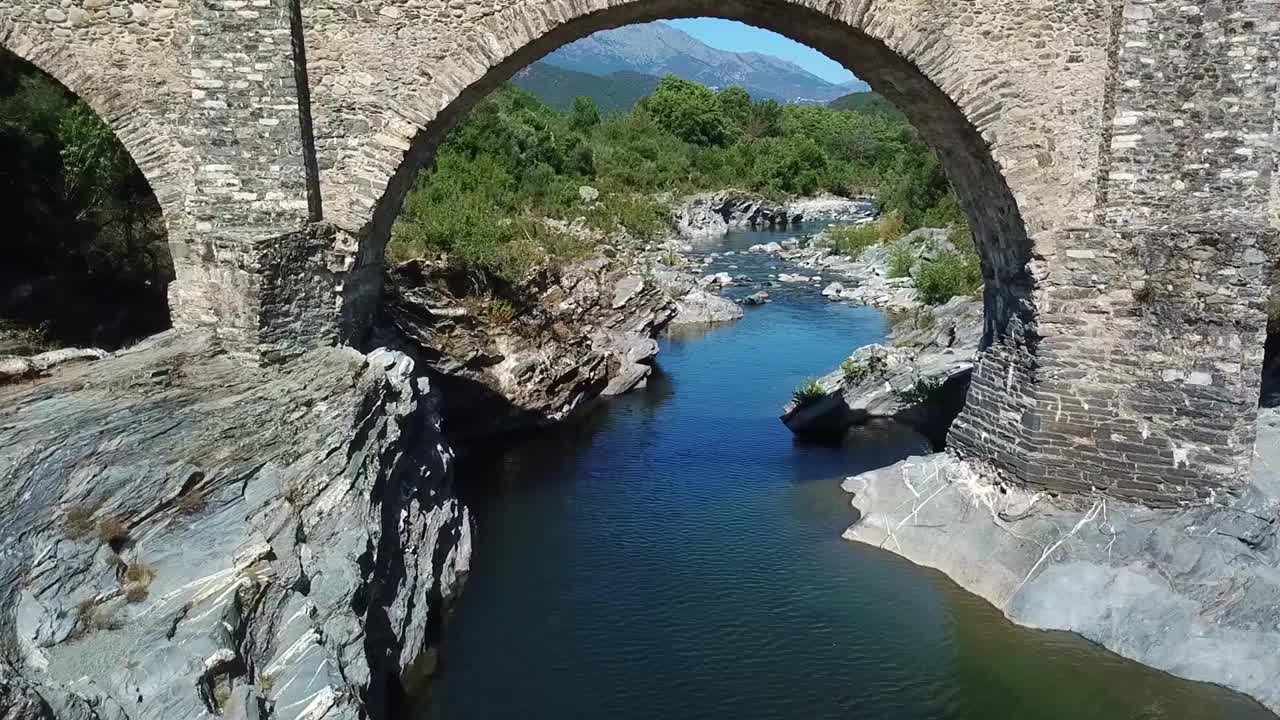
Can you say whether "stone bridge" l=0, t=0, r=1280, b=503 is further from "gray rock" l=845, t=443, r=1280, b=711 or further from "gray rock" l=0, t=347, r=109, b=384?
"gray rock" l=0, t=347, r=109, b=384

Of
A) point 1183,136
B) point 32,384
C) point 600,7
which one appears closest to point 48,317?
point 32,384

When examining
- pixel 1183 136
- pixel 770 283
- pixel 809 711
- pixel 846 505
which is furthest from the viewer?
pixel 770 283

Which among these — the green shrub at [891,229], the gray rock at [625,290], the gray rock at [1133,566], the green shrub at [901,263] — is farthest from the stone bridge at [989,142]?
the green shrub at [891,229]

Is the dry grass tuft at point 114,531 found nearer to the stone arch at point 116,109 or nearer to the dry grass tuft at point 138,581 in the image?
the dry grass tuft at point 138,581

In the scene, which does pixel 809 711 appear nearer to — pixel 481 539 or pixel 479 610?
pixel 479 610

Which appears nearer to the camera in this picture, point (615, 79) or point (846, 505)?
point (846, 505)

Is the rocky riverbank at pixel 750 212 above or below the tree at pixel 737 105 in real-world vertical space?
below

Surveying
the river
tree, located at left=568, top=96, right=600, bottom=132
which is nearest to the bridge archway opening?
the river

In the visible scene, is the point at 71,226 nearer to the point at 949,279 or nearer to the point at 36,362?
the point at 36,362
